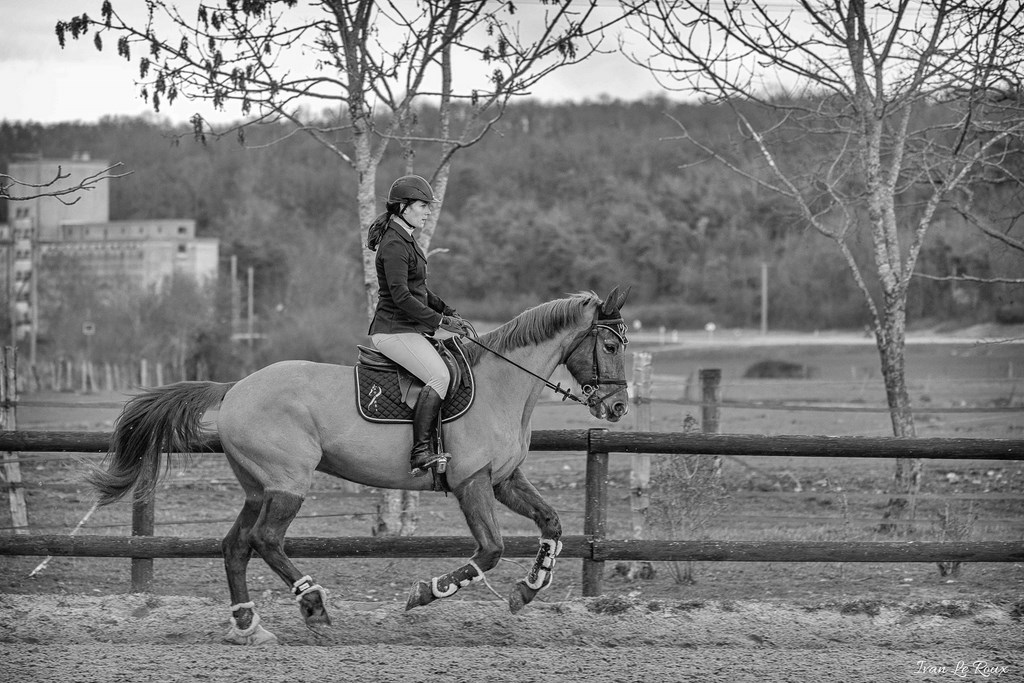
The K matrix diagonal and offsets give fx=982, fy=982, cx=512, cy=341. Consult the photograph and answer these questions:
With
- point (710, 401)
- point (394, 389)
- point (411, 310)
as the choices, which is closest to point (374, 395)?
point (394, 389)

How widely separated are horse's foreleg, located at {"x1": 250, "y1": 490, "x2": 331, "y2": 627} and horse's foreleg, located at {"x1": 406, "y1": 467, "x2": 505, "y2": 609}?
55cm

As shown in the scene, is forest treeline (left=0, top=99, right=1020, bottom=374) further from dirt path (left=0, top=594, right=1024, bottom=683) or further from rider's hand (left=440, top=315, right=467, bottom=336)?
rider's hand (left=440, top=315, right=467, bottom=336)

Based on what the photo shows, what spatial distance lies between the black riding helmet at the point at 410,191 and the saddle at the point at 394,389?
2.74 feet

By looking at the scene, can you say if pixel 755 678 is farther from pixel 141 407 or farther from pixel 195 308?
pixel 195 308

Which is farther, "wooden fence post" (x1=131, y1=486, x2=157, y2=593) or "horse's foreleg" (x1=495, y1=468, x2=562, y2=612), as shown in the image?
"wooden fence post" (x1=131, y1=486, x2=157, y2=593)

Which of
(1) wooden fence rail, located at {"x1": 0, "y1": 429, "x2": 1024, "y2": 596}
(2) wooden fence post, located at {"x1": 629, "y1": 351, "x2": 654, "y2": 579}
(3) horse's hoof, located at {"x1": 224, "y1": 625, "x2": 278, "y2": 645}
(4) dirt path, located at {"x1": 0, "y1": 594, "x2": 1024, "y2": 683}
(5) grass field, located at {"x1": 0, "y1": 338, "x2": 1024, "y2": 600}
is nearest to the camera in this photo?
(4) dirt path, located at {"x1": 0, "y1": 594, "x2": 1024, "y2": 683}

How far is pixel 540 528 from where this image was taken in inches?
235

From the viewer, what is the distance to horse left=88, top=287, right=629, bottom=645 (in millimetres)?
5641

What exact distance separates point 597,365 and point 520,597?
1.47 metres

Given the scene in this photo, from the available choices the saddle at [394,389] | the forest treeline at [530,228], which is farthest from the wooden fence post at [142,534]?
the forest treeline at [530,228]

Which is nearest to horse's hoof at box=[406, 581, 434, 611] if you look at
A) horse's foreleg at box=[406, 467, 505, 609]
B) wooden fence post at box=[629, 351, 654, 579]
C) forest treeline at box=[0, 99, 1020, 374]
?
horse's foreleg at box=[406, 467, 505, 609]

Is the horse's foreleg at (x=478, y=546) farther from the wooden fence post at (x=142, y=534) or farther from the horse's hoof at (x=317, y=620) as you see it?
the wooden fence post at (x=142, y=534)

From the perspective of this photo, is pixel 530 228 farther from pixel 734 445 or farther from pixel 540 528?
pixel 540 528

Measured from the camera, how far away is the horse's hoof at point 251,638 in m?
5.56
